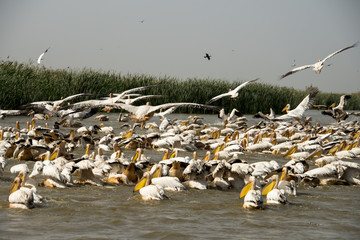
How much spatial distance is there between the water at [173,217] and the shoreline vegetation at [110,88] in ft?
44.0

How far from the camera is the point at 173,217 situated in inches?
228

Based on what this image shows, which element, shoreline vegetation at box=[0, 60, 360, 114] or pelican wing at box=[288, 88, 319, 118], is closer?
pelican wing at box=[288, 88, 319, 118]

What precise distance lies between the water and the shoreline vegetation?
44.0 ft

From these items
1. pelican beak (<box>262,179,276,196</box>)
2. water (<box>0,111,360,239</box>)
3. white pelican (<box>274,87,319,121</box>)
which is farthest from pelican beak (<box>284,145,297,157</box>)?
pelican beak (<box>262,179,276,196</box>)

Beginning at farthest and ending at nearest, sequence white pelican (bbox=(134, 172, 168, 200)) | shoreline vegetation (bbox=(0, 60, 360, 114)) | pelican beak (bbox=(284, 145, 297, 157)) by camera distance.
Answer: shoreline vegetation (bbox=(0, 60, 360, 114)), pelican beak (bbox=(284, 145, 297, 157)), white pelican (bbox=(134, 172, 168, 200))

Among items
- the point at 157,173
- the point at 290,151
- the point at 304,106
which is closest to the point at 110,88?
the point at 304,106

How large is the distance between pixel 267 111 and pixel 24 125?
17.3 meters

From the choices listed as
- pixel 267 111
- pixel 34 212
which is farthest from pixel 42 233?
pixel 267 111

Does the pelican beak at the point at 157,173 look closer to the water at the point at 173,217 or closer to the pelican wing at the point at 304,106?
the water at the point at 173,217

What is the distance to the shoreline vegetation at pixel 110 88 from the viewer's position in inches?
883

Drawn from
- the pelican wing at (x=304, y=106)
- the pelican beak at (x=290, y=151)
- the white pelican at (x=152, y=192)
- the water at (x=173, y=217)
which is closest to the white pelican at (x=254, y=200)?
the water at (x=173, y=217)

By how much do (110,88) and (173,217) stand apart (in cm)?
2157

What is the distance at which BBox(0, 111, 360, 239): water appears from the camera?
516cm

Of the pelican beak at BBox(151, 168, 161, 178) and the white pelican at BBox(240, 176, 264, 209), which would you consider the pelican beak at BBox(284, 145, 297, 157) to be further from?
the white pelican at BBox(240, 176, 264, 209)
